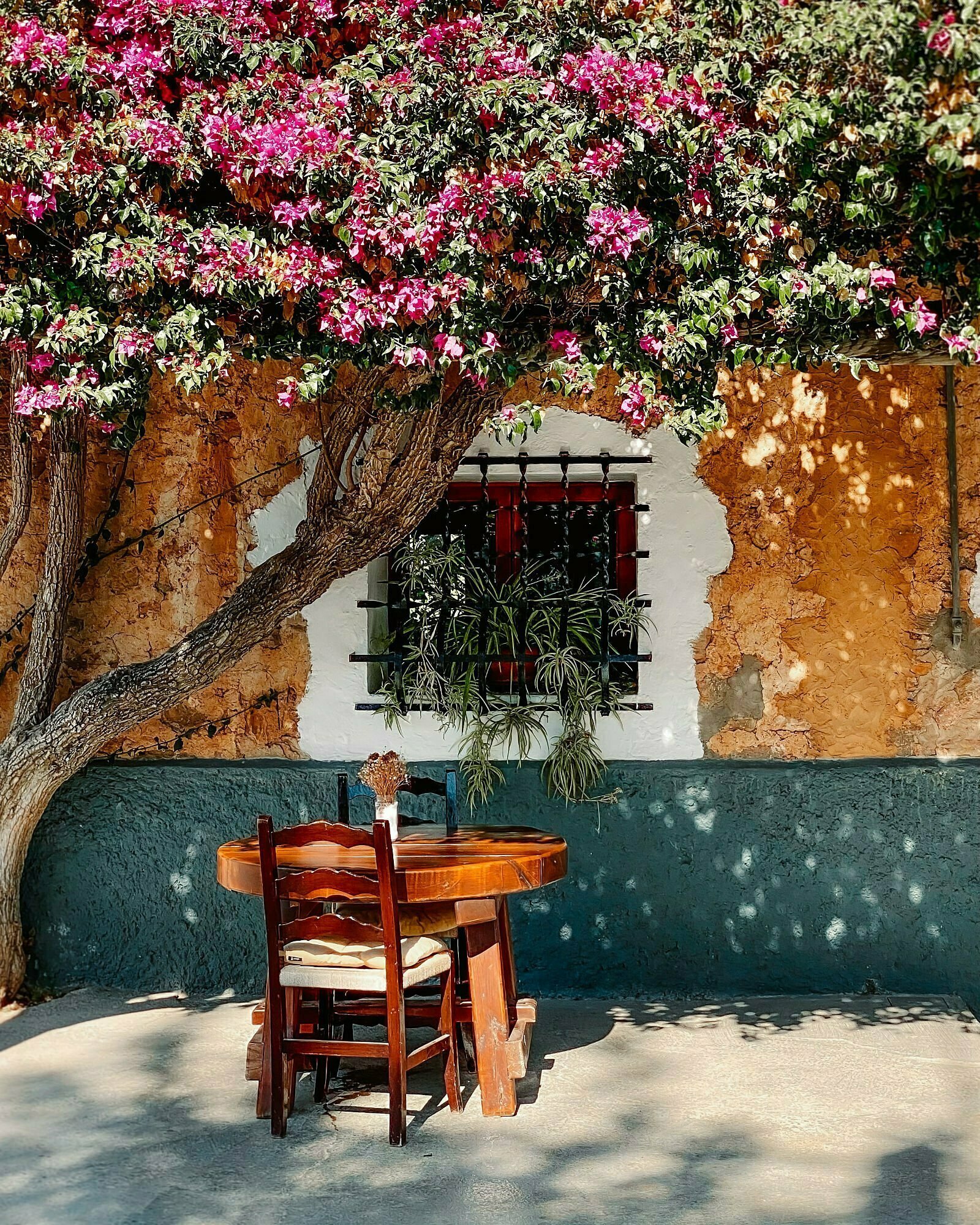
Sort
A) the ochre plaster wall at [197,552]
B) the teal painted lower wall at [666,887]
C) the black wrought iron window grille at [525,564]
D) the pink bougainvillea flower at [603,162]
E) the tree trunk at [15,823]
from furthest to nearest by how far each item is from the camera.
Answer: the ochre plaster wall at [197,552] → the black wrought iron window grille at [525,564] → the teal painted lower wall at [666,887] → the tree trunk at [15,823] → the pink bougainvillea flower at [603,162]

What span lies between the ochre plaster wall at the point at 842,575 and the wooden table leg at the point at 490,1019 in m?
1.86

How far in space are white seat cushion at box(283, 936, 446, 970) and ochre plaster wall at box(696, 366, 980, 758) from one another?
200 cm

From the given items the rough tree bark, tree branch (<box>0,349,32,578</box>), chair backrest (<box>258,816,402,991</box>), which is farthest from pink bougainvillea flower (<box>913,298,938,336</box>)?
tree branch (<box>0,349,32,578</box>)

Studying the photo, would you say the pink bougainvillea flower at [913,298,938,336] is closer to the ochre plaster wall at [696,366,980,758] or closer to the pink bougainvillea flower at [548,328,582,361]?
the pink bougainvillea flower at [548,328,582,361]

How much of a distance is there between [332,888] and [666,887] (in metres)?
2.10

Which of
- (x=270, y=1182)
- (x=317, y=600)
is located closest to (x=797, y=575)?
(x=317, y=600)

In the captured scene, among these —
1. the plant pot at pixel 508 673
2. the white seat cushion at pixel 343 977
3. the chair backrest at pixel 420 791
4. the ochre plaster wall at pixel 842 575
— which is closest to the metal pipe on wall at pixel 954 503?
the ochre plaster wall at pixel 842 575

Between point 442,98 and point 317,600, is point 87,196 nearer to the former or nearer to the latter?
point 442,98

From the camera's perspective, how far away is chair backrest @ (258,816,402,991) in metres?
3.76

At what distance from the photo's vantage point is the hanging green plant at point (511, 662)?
18.1 ft

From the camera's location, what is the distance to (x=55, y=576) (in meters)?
5.51

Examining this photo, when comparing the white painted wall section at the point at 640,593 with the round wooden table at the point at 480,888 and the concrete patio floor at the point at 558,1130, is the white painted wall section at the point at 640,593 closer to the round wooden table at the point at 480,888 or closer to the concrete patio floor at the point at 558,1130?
the concrete patio floor at the point at 558,1130

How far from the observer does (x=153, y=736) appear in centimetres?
578

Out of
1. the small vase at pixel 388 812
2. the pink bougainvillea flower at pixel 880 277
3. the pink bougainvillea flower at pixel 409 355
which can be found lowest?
the small vase at pixel 388 812
